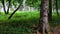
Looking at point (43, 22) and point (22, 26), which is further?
point (22, 26)

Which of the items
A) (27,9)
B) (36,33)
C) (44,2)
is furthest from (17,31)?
(27,9)

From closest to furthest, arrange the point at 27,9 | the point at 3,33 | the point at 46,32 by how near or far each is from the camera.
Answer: the point at 3,33 → the point at 46,32 → the point at 27,9

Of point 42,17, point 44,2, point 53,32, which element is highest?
point 44,2

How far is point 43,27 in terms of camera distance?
9.92 m

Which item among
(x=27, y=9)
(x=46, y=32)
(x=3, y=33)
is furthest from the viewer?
(x=27, y=9)

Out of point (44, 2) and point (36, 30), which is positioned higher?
point (44, 2)

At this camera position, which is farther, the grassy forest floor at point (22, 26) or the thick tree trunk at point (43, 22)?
the thick tree trunk at point (43, 22)

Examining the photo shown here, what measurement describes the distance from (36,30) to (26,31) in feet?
1.91

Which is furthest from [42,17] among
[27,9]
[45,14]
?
[27,9]

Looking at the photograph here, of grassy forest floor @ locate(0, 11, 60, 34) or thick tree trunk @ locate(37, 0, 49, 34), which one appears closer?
grassy forest floor @ locate(0, 11, 60, 34)

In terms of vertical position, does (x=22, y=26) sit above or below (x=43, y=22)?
below

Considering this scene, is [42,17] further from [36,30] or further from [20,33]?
[20,33]

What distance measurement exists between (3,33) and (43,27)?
229 cm

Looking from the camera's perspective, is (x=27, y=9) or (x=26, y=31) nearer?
(x=26, y=31)
